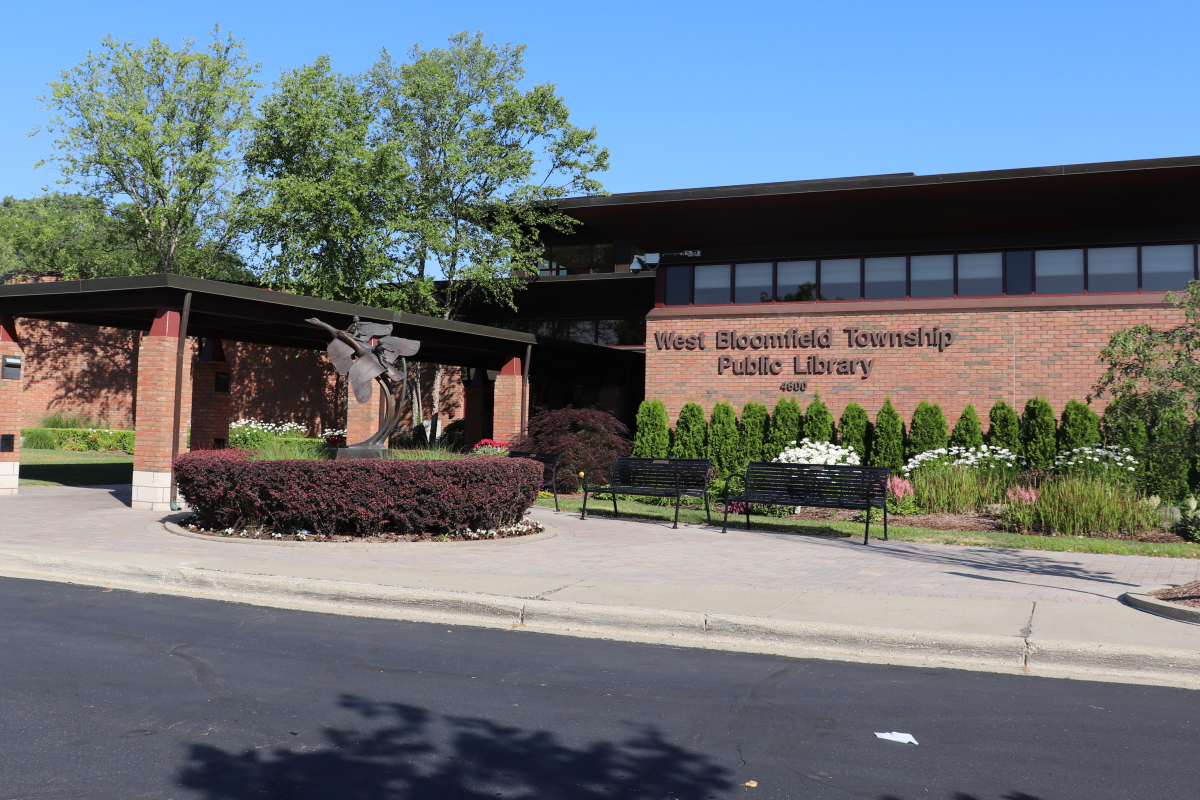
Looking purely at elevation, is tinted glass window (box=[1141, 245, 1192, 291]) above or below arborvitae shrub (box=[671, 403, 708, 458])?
above

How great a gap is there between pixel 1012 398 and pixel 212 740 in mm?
17864

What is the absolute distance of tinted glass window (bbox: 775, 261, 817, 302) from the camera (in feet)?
69.4

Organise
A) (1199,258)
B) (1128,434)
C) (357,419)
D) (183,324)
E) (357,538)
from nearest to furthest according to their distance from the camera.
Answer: (357,538)
(183,324)
(1128,434)
(1199,258)
(357,419)

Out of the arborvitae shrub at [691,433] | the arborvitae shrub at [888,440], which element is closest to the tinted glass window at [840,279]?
the arborvitae shrub at [888,440]

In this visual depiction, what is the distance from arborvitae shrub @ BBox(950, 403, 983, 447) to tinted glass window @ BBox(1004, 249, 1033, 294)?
9.29ft

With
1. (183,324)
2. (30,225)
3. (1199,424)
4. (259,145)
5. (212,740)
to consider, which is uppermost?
(259,145)

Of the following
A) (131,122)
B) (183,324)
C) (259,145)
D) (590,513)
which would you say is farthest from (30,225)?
(590,513)

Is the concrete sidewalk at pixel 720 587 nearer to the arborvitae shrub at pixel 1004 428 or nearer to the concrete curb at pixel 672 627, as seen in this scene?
the concrete curb at pixel 672 627

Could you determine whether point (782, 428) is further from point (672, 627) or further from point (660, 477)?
point (672, 627)

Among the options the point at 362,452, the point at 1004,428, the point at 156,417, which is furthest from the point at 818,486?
the point at 156,417

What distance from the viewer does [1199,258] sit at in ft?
60.8

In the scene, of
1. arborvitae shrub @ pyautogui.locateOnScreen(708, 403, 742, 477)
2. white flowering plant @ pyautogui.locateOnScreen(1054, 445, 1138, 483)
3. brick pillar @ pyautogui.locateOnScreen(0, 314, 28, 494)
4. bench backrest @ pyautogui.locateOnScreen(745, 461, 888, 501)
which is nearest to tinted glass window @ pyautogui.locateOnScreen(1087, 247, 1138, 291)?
white flowering plant @ pyautogui.locateOnScreen(1054, 445, 1138, 483)

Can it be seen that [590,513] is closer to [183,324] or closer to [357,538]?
[357,538]

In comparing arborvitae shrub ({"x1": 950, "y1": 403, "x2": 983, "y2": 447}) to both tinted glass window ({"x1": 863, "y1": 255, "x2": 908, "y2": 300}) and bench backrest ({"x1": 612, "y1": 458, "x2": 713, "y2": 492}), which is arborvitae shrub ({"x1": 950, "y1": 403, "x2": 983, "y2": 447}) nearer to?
tinted glass window ({"x1": 863, "y1": 255, "x2": 908, "y2": 300})
